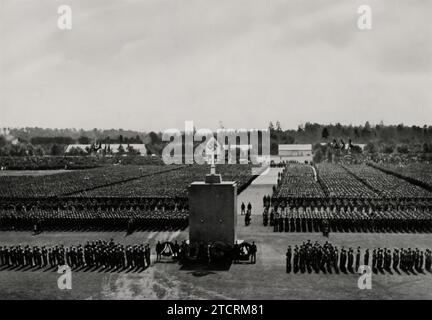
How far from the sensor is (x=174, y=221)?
22609 mm

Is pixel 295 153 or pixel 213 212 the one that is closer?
pixel 213 212

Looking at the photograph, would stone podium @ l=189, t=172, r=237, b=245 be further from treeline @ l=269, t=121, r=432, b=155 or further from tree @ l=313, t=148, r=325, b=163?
treeline @ l=269, t=121, r=432, b=155

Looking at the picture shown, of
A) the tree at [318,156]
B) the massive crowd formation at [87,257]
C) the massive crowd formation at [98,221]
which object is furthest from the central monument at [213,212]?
the tree at [318,156]

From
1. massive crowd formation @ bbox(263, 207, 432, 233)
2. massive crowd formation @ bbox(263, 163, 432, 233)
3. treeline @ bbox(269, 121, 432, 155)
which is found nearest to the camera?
massive crowd formation @ bbox(263, 207, 432, 233)

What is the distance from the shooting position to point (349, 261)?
49.9 feet

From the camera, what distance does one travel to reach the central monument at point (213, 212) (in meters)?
16.5

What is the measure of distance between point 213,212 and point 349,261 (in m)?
4.82

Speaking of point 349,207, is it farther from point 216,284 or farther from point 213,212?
point 216,284

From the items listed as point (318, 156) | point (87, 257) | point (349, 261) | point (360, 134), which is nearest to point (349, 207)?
point (349, 261)

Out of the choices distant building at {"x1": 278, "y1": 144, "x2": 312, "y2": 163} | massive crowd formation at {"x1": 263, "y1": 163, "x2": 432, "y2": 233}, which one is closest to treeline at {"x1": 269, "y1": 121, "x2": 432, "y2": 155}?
distant building at {"x1": 278, "y1": 144, "x2": 312, "y2": 163}

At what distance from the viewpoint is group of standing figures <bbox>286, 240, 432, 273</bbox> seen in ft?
49.1

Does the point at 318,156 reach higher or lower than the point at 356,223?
higher
